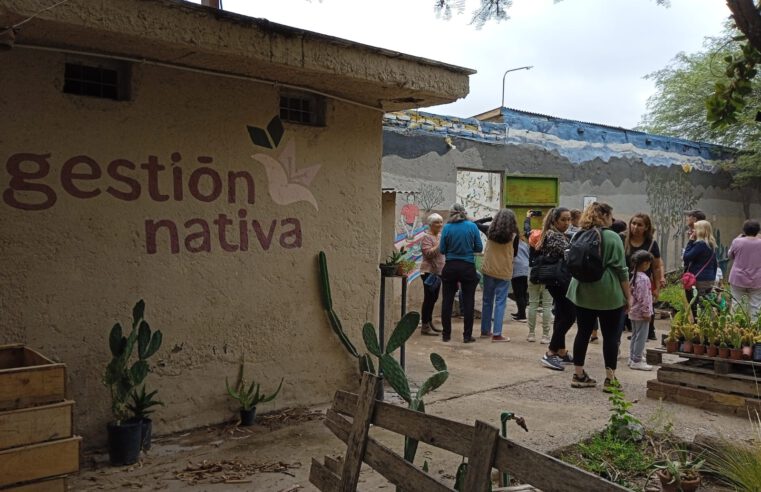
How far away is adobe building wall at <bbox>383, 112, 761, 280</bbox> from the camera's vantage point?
10391 mm

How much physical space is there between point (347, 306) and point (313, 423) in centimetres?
111

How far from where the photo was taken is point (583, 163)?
1298cm

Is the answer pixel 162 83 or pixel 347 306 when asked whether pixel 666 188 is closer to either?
pixel 347 306

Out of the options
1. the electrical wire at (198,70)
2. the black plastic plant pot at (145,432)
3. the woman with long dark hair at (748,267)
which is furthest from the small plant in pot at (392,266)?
the woman with long dark hair at (748,267)

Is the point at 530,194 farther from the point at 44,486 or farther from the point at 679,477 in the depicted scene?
the point at 44,486

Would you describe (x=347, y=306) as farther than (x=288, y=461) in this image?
Yes

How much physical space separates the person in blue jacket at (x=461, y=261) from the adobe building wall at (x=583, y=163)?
177 cm

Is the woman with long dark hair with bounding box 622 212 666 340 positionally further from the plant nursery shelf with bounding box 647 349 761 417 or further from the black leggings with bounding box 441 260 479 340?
the black leggings with bounding box 441 260 479 340

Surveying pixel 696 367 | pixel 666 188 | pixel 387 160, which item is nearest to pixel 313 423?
pixel 696 367

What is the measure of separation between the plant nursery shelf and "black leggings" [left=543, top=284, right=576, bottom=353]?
1.24 meters

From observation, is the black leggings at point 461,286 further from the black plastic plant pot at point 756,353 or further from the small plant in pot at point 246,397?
the small plant in pot at point 246,397

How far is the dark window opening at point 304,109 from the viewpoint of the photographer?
5520 millimetres

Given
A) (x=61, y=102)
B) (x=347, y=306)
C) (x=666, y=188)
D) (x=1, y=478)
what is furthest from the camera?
(x=666, y=188)

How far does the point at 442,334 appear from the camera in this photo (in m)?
9.15
